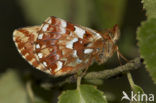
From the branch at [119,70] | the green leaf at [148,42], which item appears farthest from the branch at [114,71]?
the green leaf at [148,42]

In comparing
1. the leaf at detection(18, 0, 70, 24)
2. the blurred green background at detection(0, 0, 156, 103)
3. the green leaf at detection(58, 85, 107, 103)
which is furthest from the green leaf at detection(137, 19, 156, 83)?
the leaf at detection(18, 0, 70, 24)

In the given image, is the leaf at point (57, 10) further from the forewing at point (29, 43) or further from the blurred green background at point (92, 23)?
the forewing at point (29, 43)

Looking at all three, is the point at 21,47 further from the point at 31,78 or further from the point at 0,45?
the point at 0,45

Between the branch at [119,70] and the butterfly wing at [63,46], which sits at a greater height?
the butterfly wing at [63,46]

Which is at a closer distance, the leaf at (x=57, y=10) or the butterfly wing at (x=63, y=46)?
the butterfly wing at (x=63, y=46)

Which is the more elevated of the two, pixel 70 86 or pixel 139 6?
pixel 139 6

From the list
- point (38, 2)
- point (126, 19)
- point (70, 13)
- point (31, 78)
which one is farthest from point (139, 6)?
point (31, 78)

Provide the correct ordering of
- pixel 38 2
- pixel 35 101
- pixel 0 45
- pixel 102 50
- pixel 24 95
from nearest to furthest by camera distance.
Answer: pixel 102 50, pixel 35 101, pixel 24 95, pixel 38 2, pixel 0 45

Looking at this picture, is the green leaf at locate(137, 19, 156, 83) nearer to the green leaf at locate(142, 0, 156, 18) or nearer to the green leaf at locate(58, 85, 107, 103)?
the green leaf at locate(142, 0, 156, 18)

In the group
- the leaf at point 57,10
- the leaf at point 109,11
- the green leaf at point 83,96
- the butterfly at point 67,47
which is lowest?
the green leaf at point 83,96
